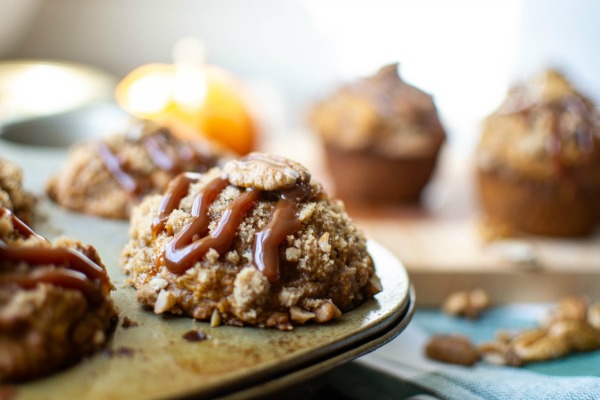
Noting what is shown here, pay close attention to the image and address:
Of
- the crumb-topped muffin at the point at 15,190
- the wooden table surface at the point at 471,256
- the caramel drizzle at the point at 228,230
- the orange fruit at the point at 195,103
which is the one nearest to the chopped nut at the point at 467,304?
the wooden table surface at the point at 471,256

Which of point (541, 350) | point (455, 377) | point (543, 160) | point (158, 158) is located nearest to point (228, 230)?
point (455, 377)

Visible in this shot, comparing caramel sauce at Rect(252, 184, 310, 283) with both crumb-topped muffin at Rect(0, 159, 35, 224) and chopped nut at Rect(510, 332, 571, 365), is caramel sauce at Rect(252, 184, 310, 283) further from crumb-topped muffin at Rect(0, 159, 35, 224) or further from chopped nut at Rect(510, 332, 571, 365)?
chopped nut at Rect(510, 332, 571, 365)

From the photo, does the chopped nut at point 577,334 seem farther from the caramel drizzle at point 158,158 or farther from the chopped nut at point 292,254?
the caramel drizzle at point 158,158

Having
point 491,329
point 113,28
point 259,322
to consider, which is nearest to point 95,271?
point 259,322

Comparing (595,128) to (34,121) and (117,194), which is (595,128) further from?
(34,121)

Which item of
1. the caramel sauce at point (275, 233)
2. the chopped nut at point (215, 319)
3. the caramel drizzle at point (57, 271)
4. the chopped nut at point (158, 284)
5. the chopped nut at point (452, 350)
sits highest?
the caramel drizzle at point (57, 271)

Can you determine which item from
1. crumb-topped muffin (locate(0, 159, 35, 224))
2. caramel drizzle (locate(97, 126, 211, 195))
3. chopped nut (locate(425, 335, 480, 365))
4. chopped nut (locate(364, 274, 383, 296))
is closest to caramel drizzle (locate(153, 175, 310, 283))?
chopped nut (locate(364, 274, 383, 296))

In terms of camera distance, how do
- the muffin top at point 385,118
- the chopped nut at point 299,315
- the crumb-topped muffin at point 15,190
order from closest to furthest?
the chopped nut at point 299,315 < the crumb-topped muffin at point 15,190 < the muffin top at point 385,118
